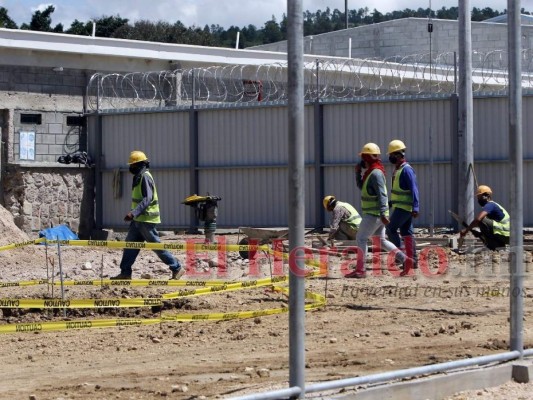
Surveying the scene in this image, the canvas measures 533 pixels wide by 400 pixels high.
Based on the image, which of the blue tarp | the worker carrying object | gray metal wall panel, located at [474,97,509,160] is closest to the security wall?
gray metal wall panel, located at [474,97,509,160]

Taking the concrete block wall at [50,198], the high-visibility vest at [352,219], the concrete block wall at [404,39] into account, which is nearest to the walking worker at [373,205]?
the high-visibility vest at [352,219]

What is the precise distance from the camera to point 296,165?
21.7 ft

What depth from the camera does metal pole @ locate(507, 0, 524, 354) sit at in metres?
8.46

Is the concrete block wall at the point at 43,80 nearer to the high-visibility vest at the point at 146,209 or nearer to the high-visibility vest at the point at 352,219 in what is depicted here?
the high-visibility vest at the point at 352,219

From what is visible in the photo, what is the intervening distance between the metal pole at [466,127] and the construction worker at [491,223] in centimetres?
297

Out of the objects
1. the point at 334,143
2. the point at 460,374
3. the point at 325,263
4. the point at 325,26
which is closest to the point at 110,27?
the point at 325,26

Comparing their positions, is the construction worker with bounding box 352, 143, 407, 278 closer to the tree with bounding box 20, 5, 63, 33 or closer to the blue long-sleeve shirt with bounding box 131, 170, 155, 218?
the blue long-sleeve shirt with bounding box 131, 170, 155, 218

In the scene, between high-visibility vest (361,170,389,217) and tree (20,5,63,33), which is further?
tree (20,5,63,33)

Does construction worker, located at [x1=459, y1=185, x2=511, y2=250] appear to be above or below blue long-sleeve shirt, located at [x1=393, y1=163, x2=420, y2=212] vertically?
below

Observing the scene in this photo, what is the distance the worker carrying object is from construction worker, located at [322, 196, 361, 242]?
369cm

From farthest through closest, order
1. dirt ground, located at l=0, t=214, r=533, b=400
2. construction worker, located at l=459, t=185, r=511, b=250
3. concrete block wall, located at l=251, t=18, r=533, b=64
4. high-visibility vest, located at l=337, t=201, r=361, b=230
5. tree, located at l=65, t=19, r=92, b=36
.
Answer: tree, located at l=65, t=19, r=92, b=36, concrete block wall, located at l=251, t=18, r=533, b=64, high-visibility vest, located at l=337, t=201, r=361, b=230, construction worker, located at l=459, t=185, r=511, b=250, dirt ground, located at l=0, t=214, r=533, b=400

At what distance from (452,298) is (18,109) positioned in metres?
13.6

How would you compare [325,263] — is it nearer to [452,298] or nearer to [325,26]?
[452,298]

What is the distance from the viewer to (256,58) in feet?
91.3
